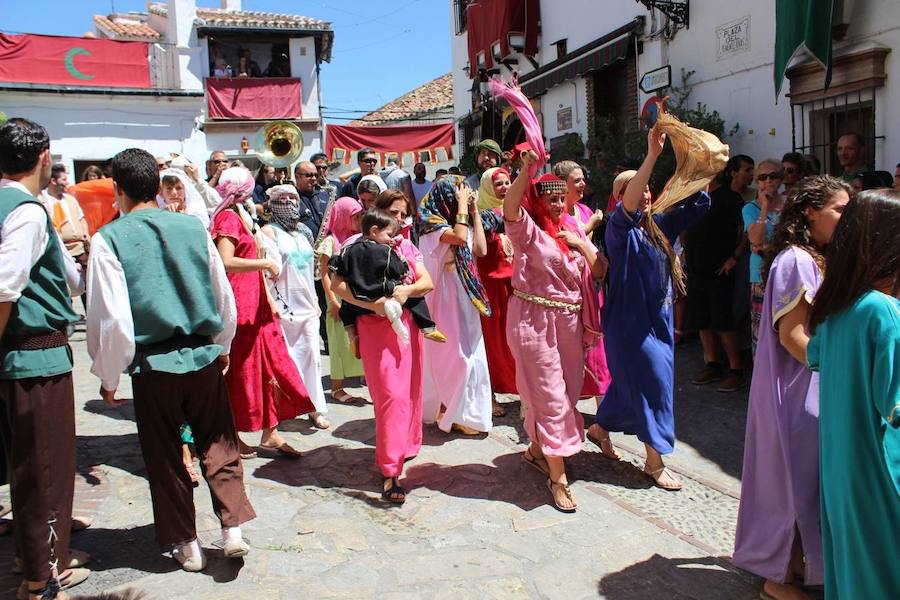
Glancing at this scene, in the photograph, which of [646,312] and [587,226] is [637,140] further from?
[646,312]

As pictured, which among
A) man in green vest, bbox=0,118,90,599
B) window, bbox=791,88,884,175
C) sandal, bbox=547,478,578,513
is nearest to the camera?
man in green vest, bbox=0,118,90,599

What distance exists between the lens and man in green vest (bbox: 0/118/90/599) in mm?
3037

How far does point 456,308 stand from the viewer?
542 centimetres

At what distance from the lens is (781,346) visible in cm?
302

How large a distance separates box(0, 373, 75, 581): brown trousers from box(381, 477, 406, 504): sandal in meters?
1.66

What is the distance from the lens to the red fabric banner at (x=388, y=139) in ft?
57.4

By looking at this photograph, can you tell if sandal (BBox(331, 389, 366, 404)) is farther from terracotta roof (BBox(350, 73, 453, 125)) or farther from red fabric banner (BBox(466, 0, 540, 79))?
terracotta roof (BBox(350, 73, 453, 125))

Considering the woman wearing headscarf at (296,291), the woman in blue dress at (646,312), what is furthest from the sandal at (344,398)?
the woman in blue dress at (646,312)

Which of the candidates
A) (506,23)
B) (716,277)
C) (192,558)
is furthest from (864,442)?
(506,23)

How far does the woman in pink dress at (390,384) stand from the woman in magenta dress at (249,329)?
0.61 metres

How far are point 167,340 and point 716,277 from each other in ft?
16.2

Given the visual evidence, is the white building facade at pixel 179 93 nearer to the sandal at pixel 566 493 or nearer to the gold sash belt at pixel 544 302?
the gold sash belt at pixel 544 302

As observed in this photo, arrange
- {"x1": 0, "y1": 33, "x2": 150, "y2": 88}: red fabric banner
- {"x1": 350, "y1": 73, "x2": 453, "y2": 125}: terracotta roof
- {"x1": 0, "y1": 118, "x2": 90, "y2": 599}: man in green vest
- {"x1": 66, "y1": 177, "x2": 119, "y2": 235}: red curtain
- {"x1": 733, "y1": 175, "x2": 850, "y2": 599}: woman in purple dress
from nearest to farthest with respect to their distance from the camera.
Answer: {"x1": 733, "y1": 175, "x2": 850, "y2": 599}: woman in purple dress, {"x1": 0, "y1": 118, "x2": 90, "y2": 599}: man in green vest, {"x1": 66, "y1": 177, "x2": 119, "y2": 235}: red curtain, {"x1": 0, "y1": 33, "x2": 150, "y2": 88}: red fabric banner, {"x1": 350, "y1": 73, "x2": 453, "y2": 125}: terracotta roof

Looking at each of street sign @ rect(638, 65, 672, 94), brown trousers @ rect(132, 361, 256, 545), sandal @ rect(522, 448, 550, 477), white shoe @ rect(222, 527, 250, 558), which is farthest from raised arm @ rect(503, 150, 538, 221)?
street sign @ rect(638, 65, 672, 94)
